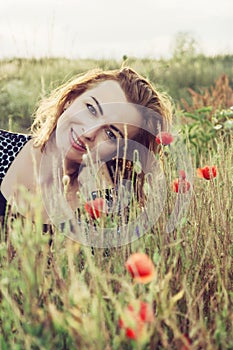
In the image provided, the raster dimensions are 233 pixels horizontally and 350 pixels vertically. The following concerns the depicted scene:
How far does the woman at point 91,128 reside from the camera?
2.47 meters

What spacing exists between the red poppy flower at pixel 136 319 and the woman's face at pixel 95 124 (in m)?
1.27

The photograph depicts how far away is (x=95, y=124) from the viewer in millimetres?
Result: 2463

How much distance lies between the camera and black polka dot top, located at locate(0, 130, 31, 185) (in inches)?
124

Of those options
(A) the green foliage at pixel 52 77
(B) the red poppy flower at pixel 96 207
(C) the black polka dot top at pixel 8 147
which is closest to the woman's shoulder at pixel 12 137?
(C) the black polka dot top at pixel 8 147

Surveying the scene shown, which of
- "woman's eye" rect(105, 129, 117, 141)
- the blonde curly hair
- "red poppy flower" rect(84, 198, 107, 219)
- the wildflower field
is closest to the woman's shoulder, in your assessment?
the blonde curly hair

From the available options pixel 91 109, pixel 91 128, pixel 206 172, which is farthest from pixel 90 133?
pixel 206 172

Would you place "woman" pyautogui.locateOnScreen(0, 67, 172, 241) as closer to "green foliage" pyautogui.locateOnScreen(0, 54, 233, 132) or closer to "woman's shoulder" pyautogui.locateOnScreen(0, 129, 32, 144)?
"woman's shoulder" pyautogui.locateOnScreen(0, 129, 32, 144)

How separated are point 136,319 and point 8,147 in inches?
84.4

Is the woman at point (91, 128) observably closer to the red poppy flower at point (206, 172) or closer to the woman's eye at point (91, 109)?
the woman's eye at point (91, 109)

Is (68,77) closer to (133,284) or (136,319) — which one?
(133,284)

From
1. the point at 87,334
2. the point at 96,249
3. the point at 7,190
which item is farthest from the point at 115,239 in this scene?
the point at 7,190

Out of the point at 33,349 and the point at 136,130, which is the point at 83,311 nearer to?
the point at 33,349

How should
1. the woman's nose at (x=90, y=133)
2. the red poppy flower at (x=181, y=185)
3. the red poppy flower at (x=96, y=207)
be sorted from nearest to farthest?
1. the red poppy flower at (x=96, y=207)
2. the red poppy flower at (x=181, y=185)
3. the woman's nose at (x=90, y=133)

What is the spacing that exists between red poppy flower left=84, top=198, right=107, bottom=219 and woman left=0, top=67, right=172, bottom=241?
2.11 feet
